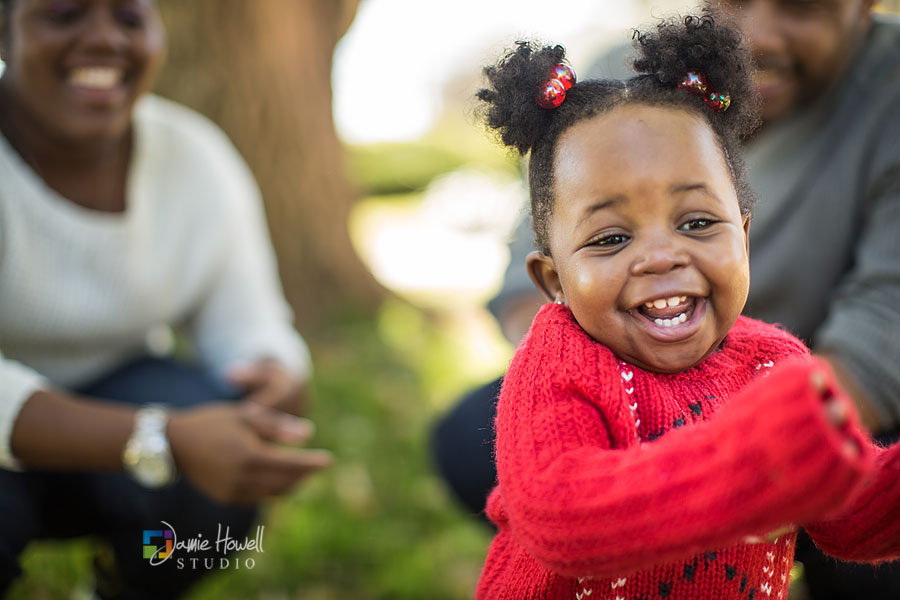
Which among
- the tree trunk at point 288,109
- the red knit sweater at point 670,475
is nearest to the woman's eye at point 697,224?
the red knit sweater at point 670,475

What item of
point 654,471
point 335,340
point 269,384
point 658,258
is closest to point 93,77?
point 269,384

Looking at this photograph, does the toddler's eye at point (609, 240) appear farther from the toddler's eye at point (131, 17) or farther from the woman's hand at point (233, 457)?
the toddler's eye at point (131, 17)

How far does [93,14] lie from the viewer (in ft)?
6.61

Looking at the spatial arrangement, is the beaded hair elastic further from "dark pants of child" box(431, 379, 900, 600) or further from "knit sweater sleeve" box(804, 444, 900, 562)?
"dark pants of child" box(431, 379, 900, 600)

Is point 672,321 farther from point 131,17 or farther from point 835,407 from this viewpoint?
point 131,17

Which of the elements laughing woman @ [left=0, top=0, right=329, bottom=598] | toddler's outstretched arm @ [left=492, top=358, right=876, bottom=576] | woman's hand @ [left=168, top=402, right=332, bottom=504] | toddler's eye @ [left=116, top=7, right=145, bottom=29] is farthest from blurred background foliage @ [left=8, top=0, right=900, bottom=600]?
toddler's eye @ [left=116, top=7, right=145, bottom=29]

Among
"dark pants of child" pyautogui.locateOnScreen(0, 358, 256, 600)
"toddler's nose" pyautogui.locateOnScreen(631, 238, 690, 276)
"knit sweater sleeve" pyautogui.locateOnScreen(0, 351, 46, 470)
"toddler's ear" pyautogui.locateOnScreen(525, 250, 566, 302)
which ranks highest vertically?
"toddler's nose" pyautogui.locateOnScreen(631, 238, 690, 276)

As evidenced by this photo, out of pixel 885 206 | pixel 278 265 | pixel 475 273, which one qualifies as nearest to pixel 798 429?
pixel 885 206

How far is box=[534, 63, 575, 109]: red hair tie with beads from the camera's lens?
1200 millimetres

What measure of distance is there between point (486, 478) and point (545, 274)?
1.03 m

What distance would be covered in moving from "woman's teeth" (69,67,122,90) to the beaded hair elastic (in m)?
1.54

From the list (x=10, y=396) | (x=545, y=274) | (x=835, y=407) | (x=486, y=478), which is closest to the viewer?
(x=835, y=407)

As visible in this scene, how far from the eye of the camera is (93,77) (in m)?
2.04

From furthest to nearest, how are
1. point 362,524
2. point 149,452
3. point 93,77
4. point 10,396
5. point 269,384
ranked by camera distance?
point 362,524
point 269,384
point 93,77
point 149,452
point 10,396
